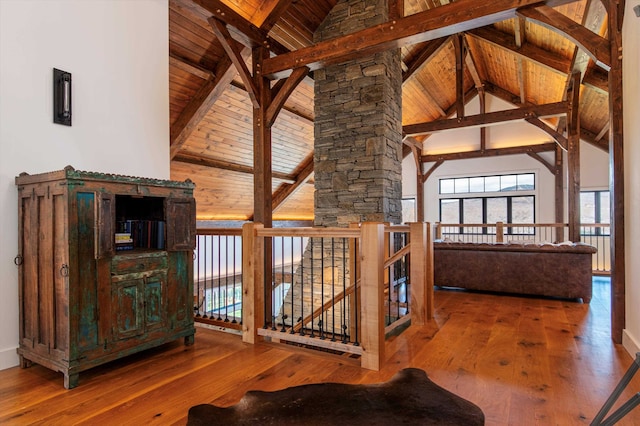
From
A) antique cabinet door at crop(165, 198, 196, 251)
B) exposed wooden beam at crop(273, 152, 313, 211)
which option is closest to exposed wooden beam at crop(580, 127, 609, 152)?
exposed wooden beam at crop(273, 152, 313, 211)

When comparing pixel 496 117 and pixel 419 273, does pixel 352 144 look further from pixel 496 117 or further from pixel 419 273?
pixel 496 117

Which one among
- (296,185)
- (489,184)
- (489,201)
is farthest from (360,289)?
(489,184)

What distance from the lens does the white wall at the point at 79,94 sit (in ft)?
8.54

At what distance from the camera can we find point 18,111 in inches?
104

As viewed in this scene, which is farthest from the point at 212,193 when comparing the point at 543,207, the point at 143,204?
the point at 543,207

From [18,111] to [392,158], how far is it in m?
4.62

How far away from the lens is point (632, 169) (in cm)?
→ 293

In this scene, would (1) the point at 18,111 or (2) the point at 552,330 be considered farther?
(2) the point at 552,330

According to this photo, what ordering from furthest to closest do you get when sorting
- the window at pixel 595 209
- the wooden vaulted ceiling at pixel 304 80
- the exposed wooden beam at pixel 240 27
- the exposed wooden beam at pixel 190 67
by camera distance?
the window at pixel 595 209 < the exposed wooden beam at pixel 190 67 < the wooden vaulted ceiling at pixel 304 80 < the exposed wooden beam at pixel 240 27

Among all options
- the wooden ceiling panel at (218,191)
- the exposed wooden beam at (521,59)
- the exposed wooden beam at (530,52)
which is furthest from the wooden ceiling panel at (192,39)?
the exposed wooden beam at (530,52)

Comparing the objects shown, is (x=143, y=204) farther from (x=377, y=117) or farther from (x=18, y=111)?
(x=377, y=117)

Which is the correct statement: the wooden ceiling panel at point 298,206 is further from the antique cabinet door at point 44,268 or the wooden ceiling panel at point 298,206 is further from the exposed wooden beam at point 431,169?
the antique cabinet door at point 44,268

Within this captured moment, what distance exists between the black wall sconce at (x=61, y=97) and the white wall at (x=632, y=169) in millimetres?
4367

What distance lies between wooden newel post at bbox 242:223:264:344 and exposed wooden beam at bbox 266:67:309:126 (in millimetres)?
2134
